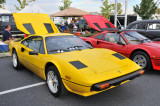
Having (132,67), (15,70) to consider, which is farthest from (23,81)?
(132,67)

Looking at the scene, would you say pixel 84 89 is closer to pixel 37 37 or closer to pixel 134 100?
pixel 134 100

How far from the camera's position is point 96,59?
3062 millimetres

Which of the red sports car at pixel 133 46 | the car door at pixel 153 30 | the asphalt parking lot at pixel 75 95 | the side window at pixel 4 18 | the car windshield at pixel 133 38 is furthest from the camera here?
the side window at pixel 4 18

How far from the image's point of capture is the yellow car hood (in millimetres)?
2772

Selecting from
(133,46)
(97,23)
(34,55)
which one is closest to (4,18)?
(97,23)

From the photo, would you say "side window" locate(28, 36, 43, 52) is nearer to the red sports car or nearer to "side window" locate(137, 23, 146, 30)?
the red sports car

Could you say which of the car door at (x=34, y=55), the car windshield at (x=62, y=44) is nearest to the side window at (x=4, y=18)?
the car door at (x=34, y=55)

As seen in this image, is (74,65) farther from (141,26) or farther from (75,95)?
(141,26)

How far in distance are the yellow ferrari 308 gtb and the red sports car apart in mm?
1318

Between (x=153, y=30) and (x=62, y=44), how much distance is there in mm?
5265

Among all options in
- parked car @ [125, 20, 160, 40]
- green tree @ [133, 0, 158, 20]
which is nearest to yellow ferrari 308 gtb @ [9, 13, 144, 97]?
parked car @ [125, 20, 160, 40]

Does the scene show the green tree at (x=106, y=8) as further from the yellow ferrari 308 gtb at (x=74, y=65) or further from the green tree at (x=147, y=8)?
the yellow ferrari 308 gtb at (x=74, y=65)

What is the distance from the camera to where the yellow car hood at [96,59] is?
2772 millimetres

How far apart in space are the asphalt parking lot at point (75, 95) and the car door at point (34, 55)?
43 centimetres
